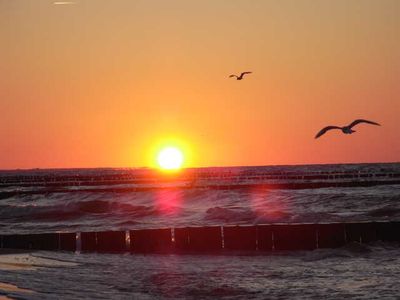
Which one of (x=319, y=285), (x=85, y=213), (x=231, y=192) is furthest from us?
(x=231, y=192)

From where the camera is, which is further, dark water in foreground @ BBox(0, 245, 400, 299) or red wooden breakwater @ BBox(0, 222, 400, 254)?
red wooden breakwater @ BBox(0, 222, 400, 254)

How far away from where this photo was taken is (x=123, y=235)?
55.7ft

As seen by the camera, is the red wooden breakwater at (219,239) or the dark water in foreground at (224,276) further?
the red wooden breakwater at (219,239)

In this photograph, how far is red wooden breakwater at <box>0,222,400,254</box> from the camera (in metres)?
16.1

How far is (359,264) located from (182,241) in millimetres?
4729

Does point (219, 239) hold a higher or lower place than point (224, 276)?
higher

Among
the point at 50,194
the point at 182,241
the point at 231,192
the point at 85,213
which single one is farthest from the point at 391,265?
the point at 50,194

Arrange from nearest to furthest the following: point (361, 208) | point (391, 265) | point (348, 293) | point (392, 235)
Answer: point (348, 293)
point (391, 265)
point (392, 235)
point (361, 208)

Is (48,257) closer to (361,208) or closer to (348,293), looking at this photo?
(348,293)

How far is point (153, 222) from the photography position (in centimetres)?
2705

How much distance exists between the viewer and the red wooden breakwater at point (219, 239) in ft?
52.9

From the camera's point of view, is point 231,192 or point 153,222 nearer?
point 153,222

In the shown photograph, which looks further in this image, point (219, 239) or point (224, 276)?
point (219, 239)

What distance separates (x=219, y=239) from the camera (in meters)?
16.5
